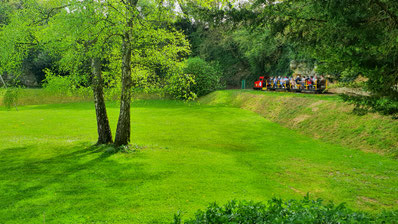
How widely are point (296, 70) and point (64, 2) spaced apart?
99.6ft


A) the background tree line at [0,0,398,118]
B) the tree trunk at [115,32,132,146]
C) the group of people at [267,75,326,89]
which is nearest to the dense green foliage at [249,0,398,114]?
the background tree line at [0,0,398,118]

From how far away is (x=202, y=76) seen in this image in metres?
43.9

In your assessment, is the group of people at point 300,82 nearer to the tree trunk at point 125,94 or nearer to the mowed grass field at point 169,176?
the mowed grass field at point 169,176

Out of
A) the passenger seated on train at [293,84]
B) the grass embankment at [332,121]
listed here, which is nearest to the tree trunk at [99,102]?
the grass embankment at [332,121]

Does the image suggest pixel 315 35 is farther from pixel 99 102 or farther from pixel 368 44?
pixel 99 102

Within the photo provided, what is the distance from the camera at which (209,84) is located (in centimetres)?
4541

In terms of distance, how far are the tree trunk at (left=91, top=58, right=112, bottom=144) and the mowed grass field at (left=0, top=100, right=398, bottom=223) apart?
80 centimetres

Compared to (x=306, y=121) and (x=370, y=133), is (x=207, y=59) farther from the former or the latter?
(x=370, y=133)

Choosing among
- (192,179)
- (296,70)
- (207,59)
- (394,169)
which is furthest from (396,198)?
(207,59)

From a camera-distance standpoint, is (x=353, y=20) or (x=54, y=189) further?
(x=54, y=189)

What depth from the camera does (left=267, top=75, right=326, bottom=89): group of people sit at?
1124 inches

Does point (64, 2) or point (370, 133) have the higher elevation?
point (64, 2)

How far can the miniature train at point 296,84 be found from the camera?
28.5 metres

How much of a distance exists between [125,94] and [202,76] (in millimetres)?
31700
